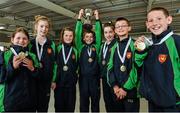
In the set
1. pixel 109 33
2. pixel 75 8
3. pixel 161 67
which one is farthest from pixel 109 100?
pixel 75 8

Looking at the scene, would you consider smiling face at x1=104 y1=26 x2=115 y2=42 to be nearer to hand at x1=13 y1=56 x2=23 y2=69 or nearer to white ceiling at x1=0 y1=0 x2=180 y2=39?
hand at x1=13 y1=56 x2=23 y2=69

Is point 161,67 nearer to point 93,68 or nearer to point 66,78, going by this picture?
point 93,68

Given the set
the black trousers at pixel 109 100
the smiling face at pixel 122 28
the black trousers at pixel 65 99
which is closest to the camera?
the smiling face at pixel 122 28

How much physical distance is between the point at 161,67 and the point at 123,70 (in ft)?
2.39

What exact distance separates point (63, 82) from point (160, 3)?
4340 millimetres

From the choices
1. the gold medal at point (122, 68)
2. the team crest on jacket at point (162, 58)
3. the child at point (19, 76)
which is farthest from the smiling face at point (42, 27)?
the team crest on jacket at point (162, 58)

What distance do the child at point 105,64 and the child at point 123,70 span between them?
0.84ft

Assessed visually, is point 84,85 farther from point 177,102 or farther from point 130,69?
point 177,102

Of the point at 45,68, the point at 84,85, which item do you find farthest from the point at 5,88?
the point at 84,85

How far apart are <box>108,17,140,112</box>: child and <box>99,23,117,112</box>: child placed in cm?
26

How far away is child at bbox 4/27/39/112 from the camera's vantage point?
A: 7.26 ft

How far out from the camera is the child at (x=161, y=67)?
1779 millimetres

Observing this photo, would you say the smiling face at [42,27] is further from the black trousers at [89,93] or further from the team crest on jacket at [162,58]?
the team crest on jacket at [162,58]

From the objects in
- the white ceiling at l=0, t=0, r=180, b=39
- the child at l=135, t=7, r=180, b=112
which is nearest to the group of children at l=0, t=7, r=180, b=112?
the child at l=135, t=7, r=180, b=112
